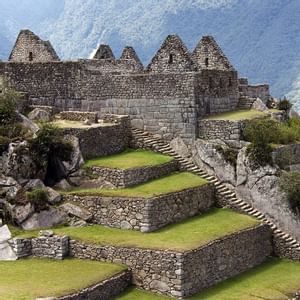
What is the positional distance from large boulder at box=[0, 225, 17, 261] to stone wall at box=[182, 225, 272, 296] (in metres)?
5.79

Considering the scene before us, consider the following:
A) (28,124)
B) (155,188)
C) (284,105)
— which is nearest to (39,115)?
(28,124)

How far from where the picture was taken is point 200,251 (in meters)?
27.5

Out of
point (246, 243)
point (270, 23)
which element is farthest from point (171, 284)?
point (270, 23)

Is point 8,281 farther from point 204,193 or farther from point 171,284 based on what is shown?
point 204,193

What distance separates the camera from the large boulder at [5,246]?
2805 cm

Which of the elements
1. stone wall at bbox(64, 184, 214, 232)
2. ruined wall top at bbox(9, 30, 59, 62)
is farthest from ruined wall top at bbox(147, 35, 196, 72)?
stone wall at bbox(64, 184, 214, 232)

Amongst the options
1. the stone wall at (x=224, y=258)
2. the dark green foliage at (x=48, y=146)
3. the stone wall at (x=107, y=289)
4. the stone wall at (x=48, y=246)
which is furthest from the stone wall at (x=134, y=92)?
the stone wall at (x=107, y=289)

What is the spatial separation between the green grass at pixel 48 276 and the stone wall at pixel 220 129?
9.81 metres

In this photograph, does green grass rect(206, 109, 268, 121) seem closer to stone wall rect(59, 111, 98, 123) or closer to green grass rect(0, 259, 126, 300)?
stone wall rect(59, 111, 98, 123)

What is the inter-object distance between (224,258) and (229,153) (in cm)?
641

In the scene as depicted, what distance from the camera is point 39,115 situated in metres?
35.8

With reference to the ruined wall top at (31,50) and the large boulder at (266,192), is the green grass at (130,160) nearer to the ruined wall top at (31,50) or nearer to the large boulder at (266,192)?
the large boulder at (266,192)

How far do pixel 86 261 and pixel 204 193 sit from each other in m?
6.69

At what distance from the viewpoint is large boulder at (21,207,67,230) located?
29.4 meters
